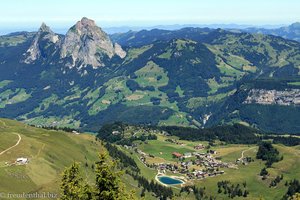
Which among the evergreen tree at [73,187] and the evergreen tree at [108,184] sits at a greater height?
the evergreen tree at [108,184]

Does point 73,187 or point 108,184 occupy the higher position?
point 108,184

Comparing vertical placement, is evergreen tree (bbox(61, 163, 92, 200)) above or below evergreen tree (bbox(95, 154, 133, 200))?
below

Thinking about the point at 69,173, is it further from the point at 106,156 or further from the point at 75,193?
the point at 106,156

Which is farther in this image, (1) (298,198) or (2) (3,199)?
(2) (3,199)

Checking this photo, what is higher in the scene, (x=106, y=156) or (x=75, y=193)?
(x=106, y=156)

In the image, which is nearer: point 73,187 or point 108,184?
point 108,184

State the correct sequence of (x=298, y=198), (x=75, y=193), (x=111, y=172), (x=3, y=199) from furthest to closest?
(x=3, y=199) → (x=298, y=198) → (x=75, y=193) → (x=111, y=172)

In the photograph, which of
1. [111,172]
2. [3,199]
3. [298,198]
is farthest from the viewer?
[3,199]

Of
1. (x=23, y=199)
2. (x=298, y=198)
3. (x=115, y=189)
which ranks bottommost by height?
(x=23, y=199)

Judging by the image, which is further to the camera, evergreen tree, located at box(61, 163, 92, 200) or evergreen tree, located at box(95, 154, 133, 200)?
evergreen tree, located at box(61, 163, 92, 200)

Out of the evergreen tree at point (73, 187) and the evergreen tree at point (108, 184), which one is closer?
the evergreen tree at point (108, 184)

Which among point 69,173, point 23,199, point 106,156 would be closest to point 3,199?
point 23,199
